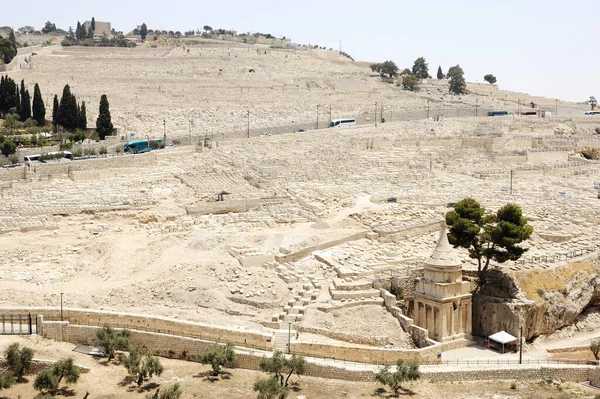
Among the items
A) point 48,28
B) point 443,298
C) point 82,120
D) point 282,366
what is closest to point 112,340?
point 282,366

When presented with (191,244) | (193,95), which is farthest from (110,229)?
(193,95)

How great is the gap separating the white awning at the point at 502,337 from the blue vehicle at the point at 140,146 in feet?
76.9

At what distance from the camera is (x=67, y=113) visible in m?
46.4

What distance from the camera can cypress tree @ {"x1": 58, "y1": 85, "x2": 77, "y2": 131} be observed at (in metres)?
46.2

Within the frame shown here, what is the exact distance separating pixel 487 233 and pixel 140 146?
22.0m

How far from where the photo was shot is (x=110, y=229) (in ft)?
109

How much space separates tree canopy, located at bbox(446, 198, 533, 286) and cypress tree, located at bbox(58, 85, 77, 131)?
81.2 ft

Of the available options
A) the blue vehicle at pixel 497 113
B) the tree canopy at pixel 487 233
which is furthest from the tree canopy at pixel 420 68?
the tree canopy at pixel 487 233

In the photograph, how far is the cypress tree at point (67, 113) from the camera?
152 ft

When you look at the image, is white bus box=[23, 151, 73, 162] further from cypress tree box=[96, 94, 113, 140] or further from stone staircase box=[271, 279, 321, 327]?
Answer: stone staircase box=[271, 279, 321, 327]

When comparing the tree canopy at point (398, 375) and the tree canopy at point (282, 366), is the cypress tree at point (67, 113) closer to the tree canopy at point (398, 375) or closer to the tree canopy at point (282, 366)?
the tree canopy at point (282, 366)

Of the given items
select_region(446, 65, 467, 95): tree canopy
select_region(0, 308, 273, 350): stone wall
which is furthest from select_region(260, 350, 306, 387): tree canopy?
select_region(446, 65, 467, 95): tree canopy

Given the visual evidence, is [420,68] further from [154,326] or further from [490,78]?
[154,326]

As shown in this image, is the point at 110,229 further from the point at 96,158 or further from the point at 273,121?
the point at 273,121
